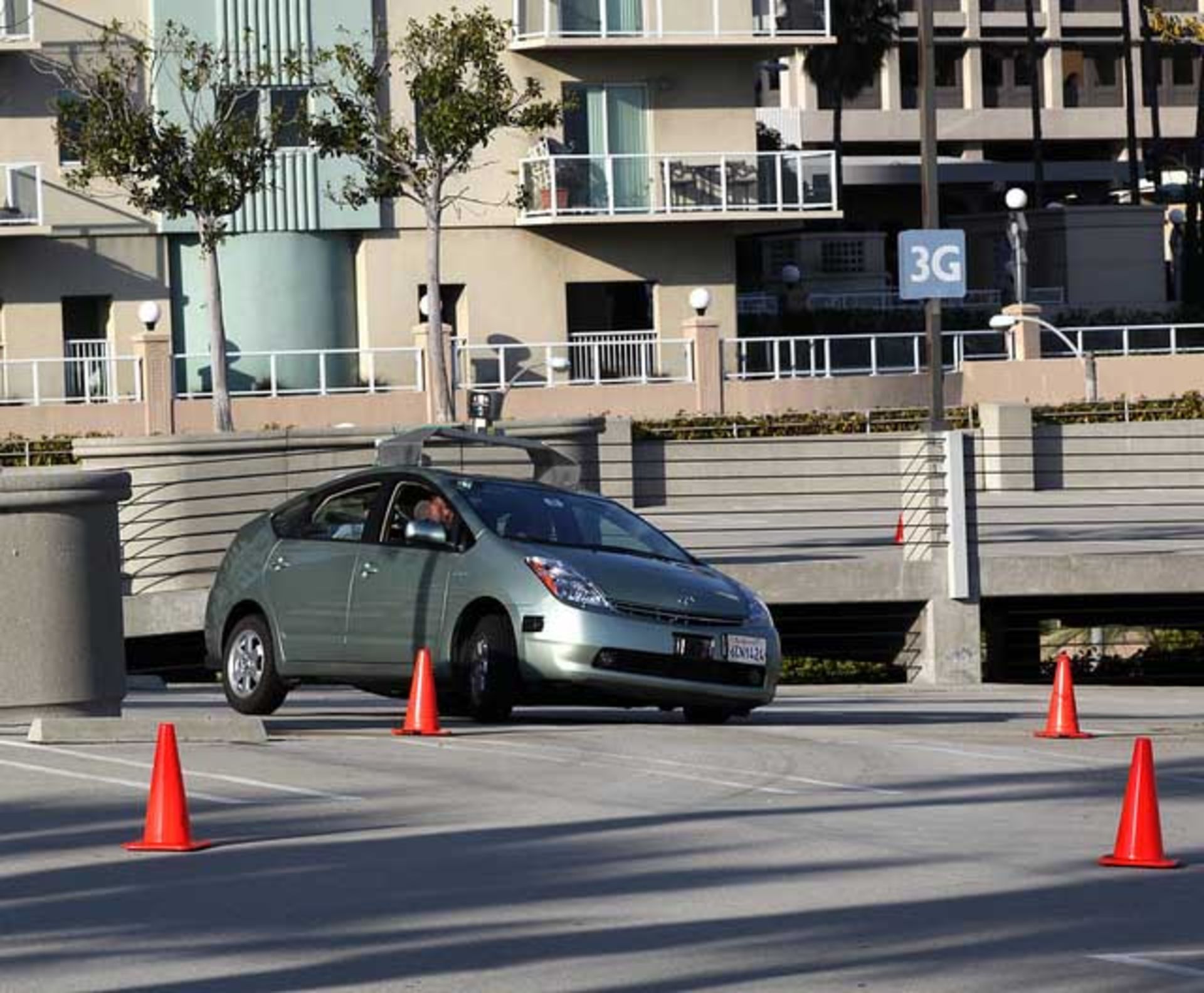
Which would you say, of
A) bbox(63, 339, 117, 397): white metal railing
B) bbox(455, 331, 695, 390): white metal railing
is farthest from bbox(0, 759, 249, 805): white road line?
bbox(455, 331, 695, 390): white metal railing

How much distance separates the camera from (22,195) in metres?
47.5

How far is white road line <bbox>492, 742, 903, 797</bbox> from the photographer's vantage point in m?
13.2

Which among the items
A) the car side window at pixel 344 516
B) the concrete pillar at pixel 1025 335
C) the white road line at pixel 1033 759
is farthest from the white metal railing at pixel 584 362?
the white road line at pixel 1033 759

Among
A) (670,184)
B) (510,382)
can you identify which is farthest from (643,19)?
(510,382)

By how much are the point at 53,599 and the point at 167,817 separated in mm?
4439

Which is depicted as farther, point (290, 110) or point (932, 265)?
point (290, 110)

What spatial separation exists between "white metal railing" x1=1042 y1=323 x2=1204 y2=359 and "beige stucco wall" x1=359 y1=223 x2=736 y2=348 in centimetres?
629

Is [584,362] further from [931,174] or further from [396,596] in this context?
[396,596]

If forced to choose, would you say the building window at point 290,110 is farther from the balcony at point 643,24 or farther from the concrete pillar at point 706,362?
the concrete pillar at point 706,362

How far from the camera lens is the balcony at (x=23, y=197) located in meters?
47.4

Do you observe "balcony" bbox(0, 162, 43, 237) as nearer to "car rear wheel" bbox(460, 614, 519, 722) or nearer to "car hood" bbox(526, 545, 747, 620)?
"car hood" bbox(526, 545, 747, 620)

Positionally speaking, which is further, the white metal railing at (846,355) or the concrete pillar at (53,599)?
the white metal railing at (846,355)

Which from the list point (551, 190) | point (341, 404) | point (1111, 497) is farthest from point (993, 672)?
point (551, 190)

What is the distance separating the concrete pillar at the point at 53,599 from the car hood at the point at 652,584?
100 inches
